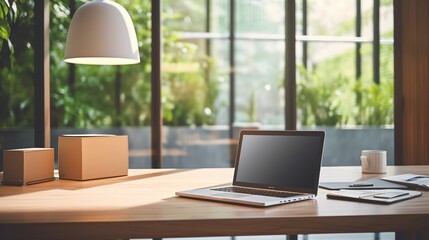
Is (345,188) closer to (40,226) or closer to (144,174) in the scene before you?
(144,174)

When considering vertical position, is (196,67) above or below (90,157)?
above

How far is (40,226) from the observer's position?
1307 millimetres

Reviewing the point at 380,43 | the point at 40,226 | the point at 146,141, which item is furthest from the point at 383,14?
the point at 40,226

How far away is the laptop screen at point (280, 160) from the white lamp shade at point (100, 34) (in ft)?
2.07

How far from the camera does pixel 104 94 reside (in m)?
5.33

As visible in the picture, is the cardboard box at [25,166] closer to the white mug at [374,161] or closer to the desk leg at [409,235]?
the white mug at [374,161]

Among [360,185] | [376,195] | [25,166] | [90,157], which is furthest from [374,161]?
[25,166]

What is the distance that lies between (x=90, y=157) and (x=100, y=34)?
0.50 m

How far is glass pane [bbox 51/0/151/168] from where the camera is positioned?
4668mm

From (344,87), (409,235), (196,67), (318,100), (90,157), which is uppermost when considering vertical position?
(196,67)

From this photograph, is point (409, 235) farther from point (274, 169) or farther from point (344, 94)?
point (344, 94)

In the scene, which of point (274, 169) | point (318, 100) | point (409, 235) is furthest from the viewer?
point (318, 100)

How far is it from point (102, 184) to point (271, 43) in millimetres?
4066

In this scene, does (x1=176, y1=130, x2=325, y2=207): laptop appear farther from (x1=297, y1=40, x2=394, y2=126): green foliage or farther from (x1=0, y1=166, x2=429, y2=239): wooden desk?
(x1=297, y1=40, x2=394, y2=126): green foliage
